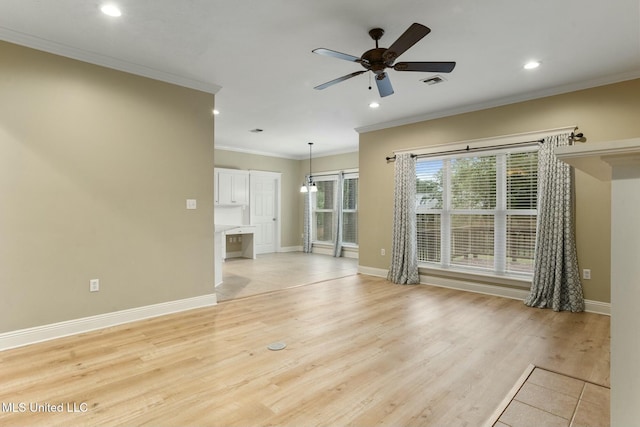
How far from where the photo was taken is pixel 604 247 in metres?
3.90

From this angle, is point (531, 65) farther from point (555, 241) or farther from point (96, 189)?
point (96, 189)

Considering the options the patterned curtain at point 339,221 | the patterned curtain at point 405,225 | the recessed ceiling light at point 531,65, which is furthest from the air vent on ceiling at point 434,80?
the patterned curtain at point 339,221

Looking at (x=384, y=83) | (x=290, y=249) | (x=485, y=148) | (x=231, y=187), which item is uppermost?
(x=384, y=83)

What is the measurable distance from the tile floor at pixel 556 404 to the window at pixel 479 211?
8.12 feet

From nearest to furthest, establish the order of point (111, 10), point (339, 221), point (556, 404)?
point (556, 404) → point (111, 10) → point (339, 221)

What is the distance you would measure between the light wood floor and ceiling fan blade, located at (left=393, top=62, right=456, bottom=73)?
240 centimetres

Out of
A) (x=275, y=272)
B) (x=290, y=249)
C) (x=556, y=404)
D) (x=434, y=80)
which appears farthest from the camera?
(x=290, y=249)

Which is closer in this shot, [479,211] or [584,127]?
[584,127]

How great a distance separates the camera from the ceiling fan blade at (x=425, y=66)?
2732 millimetres

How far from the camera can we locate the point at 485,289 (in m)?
4.91

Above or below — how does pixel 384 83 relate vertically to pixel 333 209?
above

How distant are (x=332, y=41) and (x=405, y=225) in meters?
3.28

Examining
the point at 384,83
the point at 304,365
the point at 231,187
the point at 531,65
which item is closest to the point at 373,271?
the point at 304,365

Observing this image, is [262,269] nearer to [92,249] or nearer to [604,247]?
[92,249]
